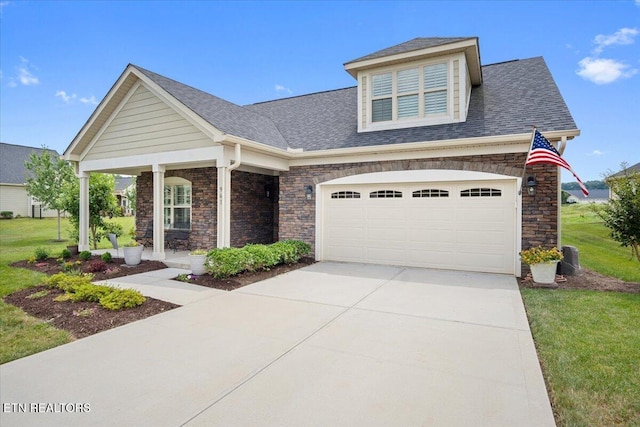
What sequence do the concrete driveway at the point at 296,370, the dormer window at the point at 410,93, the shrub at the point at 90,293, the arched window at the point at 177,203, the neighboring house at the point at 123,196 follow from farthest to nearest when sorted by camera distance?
the neighboring house at the point at 123,196
the arched window at the point at 177,203
the dormer window at the point at 410,93
the shrub at the point at 90,293
the concrete driveway at the point at 296,370

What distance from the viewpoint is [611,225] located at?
7.23 meters

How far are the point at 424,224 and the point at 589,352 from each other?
544 centimetres

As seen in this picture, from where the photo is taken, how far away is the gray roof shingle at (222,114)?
28.8ft

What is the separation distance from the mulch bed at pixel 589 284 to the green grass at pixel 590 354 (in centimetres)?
65

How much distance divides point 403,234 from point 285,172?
4277mm

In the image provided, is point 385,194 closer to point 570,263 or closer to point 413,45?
point 413,45

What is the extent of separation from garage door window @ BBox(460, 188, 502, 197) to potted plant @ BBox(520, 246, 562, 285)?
1.74 meters

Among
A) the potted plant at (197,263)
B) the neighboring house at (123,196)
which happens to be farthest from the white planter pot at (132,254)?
the neighboring house at (123,196)

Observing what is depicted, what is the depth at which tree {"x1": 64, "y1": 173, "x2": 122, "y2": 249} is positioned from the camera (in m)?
12.1

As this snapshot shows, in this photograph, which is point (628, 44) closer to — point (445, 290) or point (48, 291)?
point (445, 290)

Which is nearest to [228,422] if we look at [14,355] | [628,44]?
[14,355]

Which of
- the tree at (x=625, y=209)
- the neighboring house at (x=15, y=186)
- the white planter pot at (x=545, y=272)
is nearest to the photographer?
the tree at (x=625, y=209)

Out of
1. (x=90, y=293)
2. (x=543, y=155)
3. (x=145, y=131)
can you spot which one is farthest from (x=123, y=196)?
(x=543, y=155)

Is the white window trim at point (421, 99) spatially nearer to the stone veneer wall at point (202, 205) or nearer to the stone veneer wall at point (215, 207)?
the stone veneer wall at point (215, 207)
